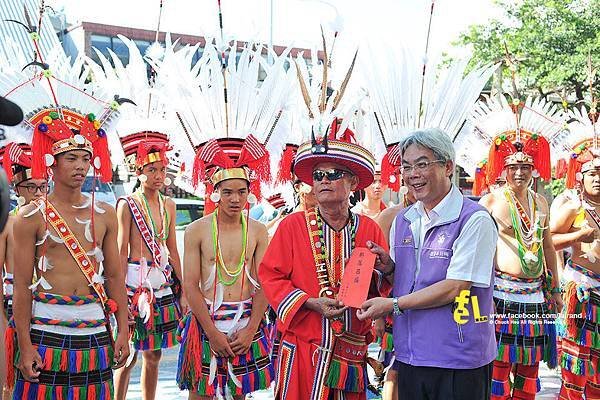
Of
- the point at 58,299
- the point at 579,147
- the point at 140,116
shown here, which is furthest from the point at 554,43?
the point at 58,299

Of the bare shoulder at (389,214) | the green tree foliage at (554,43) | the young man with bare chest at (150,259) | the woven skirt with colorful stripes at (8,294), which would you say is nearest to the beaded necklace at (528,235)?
the bare shoulder at (389,214)

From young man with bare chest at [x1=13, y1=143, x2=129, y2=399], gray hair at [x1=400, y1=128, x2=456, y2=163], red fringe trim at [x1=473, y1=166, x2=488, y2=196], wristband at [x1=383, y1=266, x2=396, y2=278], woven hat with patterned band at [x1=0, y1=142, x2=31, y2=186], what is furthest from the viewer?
red fringe trim at [x1=473, y1=166, x2=488, y2=196]

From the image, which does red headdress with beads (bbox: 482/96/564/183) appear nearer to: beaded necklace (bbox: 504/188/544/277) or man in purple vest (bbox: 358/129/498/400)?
beaded necklace (bbox: 504/188/544/277)

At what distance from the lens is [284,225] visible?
355 centimetres

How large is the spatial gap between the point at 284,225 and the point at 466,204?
912 mm

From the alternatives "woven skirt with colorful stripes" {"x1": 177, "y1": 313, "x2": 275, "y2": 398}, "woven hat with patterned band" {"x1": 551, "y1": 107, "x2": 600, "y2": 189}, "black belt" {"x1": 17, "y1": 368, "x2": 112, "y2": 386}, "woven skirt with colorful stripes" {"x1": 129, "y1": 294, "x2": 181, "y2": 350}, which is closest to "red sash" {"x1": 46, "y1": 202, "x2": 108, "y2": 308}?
"black belt" {"x1": 17, "y1": 368, "x2": 112, "y2": 386}

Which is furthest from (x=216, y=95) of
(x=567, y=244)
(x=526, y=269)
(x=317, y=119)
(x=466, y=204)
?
(x=567, y=244)

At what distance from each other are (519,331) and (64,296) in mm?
3104

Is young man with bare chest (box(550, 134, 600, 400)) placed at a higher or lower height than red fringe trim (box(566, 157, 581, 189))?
lower

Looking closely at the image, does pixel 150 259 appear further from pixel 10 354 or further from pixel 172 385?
pixel 10 354

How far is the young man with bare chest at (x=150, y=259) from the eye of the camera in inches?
208

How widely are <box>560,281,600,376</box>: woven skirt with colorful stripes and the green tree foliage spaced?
10150 millimetres

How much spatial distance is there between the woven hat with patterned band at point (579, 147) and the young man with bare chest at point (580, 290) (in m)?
0.13

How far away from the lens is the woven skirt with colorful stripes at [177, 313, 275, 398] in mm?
4180
